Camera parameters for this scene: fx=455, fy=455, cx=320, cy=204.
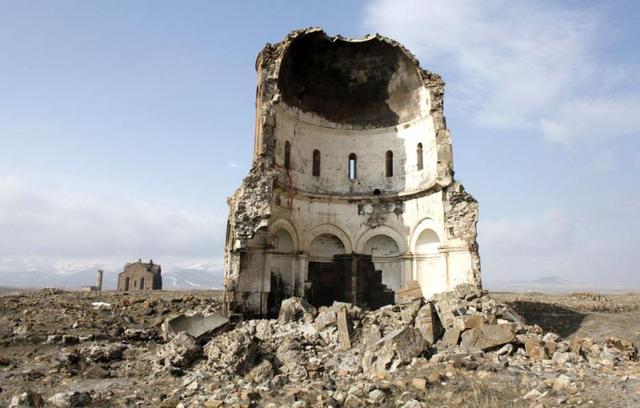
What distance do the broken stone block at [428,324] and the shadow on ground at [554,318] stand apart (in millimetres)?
5534

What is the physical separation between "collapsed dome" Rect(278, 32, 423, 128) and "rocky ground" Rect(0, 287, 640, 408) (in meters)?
8.13

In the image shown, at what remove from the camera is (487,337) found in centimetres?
957

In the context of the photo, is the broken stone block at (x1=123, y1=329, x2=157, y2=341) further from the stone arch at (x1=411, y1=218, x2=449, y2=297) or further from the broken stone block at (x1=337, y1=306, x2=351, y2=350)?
the stone arch at (x1=411, y1=218, x2=449, y2=297)

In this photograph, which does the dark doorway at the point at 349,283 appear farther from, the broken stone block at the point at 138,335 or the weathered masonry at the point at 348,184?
the broken stone block at the point at 138,335

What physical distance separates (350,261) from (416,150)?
4.86 metres

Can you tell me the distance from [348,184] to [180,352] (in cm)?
1015

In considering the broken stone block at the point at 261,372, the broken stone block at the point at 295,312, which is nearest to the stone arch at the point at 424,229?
the broken stone block at the point at 295,312

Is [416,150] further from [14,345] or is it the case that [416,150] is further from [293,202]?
[14,345]

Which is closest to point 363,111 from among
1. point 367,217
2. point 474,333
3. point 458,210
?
point 367,217

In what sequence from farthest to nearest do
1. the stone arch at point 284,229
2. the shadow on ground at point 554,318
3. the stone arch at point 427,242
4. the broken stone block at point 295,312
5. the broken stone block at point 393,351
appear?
the stone arch at point 427,242 → the stone arch at point 284,229 → the shadow on ground at point 554,318 → the broken stone block at point 295,312 → the broken stone block at point 393,351

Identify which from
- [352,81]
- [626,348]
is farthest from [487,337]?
[352,81]

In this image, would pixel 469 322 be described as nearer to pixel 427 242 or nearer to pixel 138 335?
pixel 427 242

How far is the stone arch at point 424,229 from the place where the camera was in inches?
610

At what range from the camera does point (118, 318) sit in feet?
46.1
